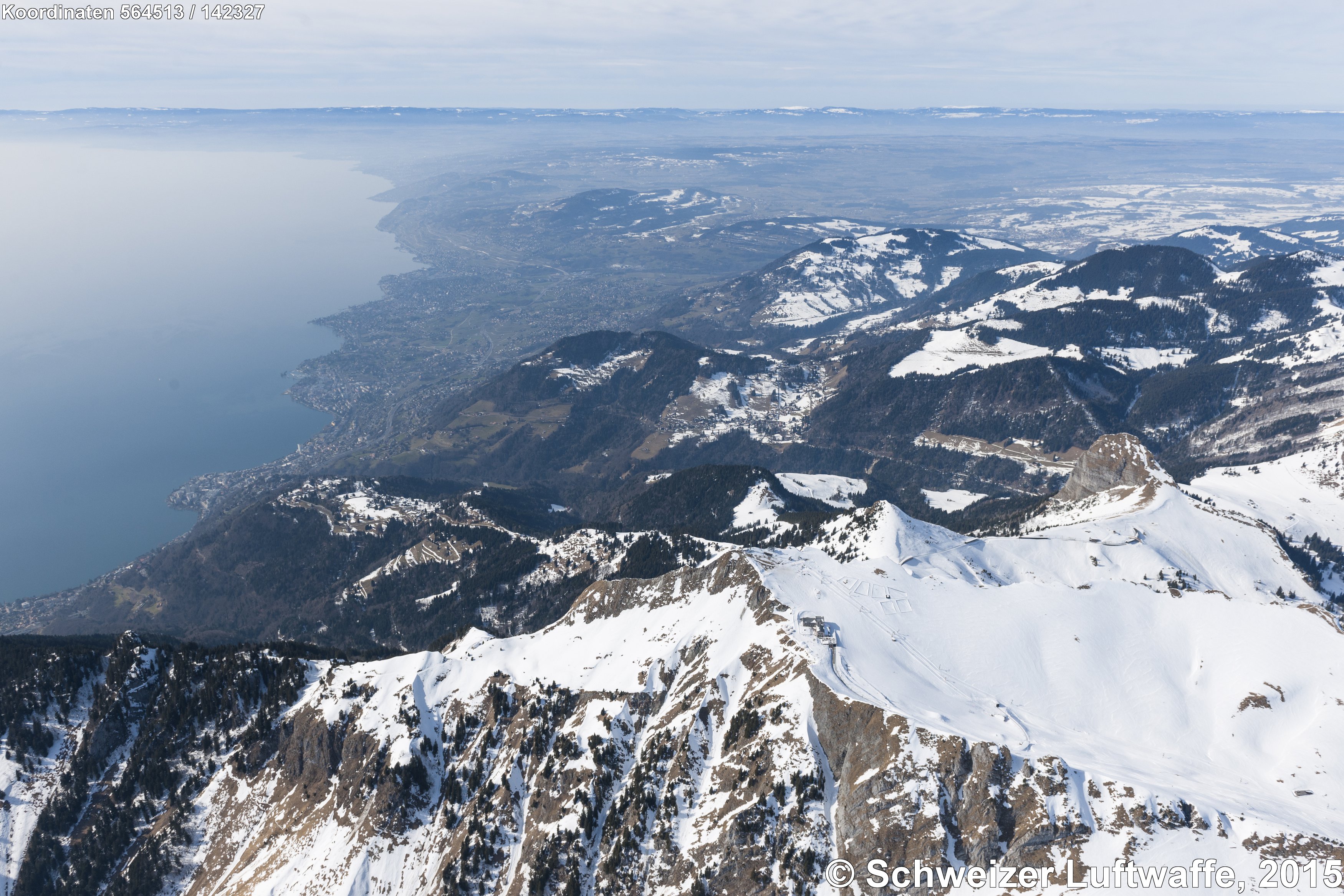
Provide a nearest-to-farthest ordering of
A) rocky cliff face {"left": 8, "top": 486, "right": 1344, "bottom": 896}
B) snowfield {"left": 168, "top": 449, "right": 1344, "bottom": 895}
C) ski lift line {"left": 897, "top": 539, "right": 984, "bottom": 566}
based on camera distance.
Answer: rocky cliff face {"left": 8, "top": 486, "right": 1344, "bottom": 896}, snowfield {"left": 168, "top": 449, "right": 1344, "bottom": 895}, ski lift line {"left": 897, "top": 539, "right": 984, "bottom": 566}

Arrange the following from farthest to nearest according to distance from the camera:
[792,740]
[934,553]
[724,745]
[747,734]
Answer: [934,553] < [724,745] < [747,734] < [792,740]

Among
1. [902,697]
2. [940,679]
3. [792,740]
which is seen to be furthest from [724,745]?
[940,679]

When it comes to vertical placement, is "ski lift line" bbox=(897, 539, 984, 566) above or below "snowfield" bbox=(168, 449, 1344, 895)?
above

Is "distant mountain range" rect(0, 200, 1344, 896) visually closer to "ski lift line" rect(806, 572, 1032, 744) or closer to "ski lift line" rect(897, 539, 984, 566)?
"ski lift line" rect(806, 572, 1032, 744)

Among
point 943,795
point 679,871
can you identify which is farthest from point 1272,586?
point 679,871

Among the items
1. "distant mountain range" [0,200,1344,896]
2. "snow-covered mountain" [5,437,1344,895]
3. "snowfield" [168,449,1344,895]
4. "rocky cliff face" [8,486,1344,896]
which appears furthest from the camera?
"snowfield" [168,449,1344,895]

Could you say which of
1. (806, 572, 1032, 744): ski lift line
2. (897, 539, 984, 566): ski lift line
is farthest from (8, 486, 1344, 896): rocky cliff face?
(897, 539, 984, 566): ski lift line

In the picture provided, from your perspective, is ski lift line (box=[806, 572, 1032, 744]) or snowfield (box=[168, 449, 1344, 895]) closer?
snowfield (box=[168, 449, 1344, 895])

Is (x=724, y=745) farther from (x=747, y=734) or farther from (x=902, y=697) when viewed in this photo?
(x=902, y=697)
